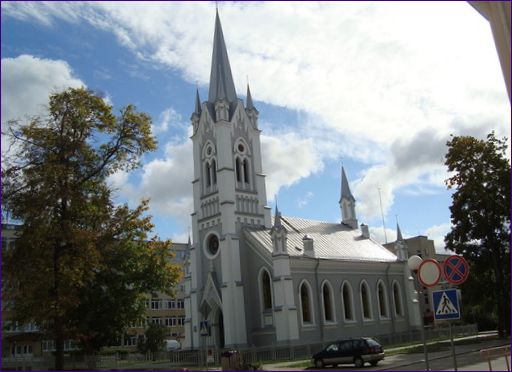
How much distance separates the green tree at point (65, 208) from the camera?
70.1 feet

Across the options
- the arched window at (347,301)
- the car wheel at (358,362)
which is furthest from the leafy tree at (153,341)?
the car wheel at (358,362)

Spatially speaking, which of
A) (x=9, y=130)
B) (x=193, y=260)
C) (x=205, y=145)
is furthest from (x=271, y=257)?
(x=9, y=130)

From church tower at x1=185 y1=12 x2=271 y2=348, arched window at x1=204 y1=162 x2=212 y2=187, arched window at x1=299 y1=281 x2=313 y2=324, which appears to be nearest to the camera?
arched window at x1=299 y1=281 x2=313 y2=324

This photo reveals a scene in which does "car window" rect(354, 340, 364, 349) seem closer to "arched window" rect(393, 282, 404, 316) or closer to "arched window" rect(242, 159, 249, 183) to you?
"arched window" rect(242, 159, 249, 183)

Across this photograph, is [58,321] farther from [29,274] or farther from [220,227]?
[220,227]

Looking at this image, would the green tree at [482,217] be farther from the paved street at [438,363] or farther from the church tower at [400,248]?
the church tower at [400,248]

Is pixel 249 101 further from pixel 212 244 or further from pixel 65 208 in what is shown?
pixel 65 208

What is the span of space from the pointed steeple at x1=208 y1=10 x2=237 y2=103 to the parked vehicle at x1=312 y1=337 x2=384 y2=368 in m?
26.5

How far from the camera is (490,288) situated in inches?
1484

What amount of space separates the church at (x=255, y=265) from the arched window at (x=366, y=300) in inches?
4.1

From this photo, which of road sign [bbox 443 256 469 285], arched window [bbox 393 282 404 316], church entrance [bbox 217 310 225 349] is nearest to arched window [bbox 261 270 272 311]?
church entrance [bbox 217 310 225 349]

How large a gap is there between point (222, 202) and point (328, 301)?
1259 centimetres

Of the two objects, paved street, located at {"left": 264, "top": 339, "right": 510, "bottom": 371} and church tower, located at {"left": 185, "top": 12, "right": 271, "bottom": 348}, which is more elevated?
church tower, located at {"left": 185, "top": 12, "right": 271, "bottom": 348}

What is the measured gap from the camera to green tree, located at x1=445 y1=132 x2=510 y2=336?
36438mm
